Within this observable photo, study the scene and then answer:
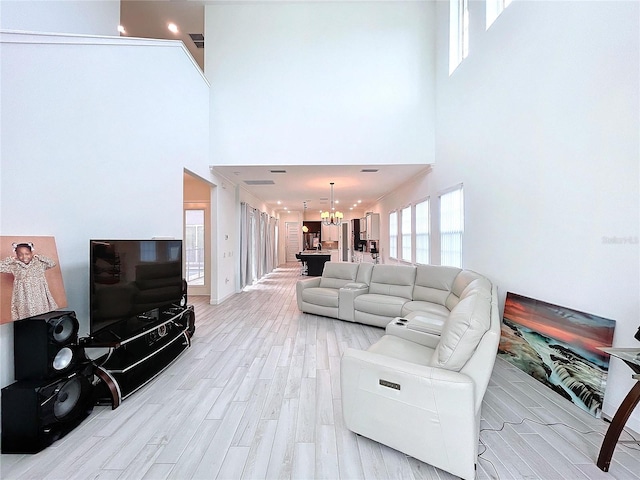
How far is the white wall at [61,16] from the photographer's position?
2.69 meters

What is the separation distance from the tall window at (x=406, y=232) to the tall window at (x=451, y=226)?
199cm

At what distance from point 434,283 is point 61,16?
5979mm

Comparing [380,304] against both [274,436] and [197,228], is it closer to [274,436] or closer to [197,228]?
[274,436]

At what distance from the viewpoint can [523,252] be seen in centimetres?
315

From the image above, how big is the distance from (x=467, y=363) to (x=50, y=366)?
285cm

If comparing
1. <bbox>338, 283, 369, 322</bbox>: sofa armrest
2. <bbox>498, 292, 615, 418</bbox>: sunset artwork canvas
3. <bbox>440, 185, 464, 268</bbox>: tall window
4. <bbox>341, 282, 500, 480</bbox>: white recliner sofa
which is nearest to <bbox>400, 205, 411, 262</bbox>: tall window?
<bbox>440, 185, 464, 268</bbox>: tall window

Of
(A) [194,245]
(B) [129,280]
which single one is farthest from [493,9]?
(A) [194,245]

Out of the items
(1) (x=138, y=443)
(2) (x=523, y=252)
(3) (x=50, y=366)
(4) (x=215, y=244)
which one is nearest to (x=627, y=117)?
(2) (x=523, y=252)

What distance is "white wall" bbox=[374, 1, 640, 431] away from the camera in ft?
6.86

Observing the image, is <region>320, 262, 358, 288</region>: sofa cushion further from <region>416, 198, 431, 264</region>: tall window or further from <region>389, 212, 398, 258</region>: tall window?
<region>389, 212, 398, 258</region>: tall window

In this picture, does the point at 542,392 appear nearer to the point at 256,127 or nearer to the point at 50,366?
the point at 50,366

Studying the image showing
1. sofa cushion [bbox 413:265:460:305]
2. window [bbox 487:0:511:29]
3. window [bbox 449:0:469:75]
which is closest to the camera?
window [bbox 487:0:511:29]

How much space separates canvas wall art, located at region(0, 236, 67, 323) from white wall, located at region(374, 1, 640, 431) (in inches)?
171

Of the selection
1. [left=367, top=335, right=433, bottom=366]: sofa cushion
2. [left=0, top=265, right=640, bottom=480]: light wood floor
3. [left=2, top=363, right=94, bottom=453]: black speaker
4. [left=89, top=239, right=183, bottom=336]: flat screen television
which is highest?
[left=89, top=239, right=183, bottom=336]: flat screen television
